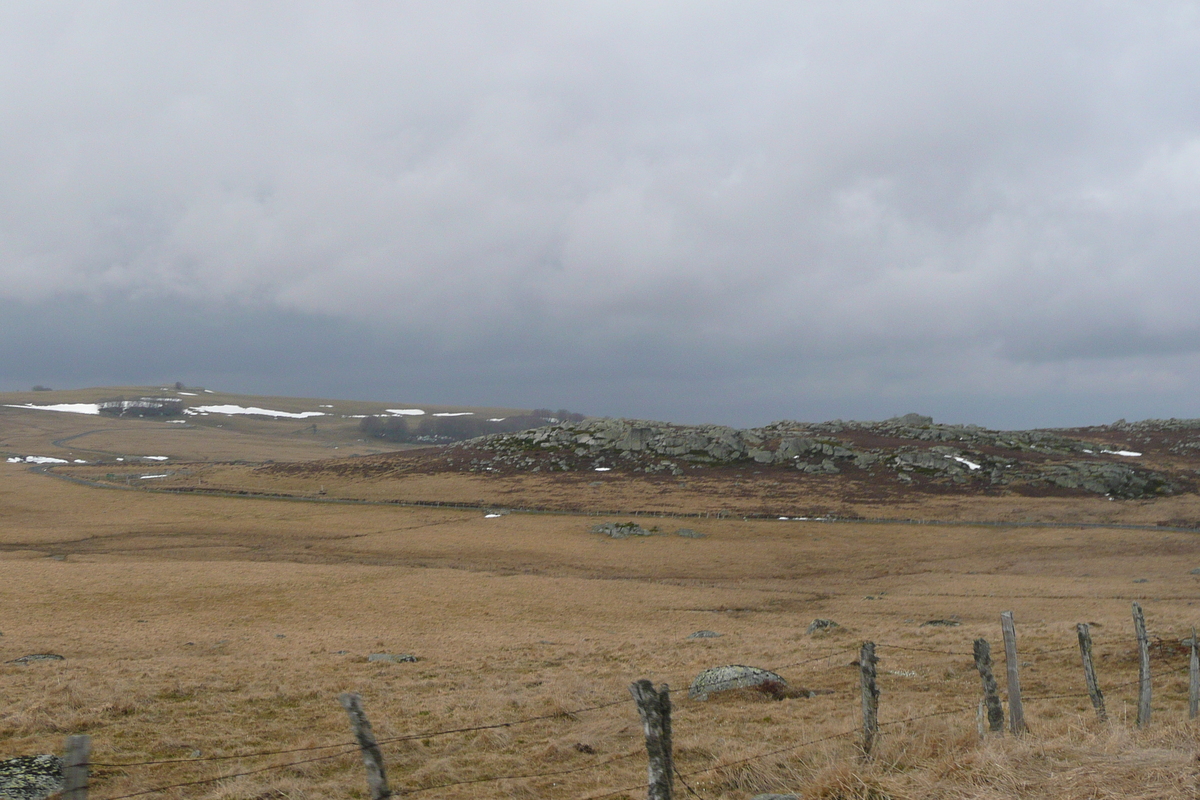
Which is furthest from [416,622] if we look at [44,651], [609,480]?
[609,480]

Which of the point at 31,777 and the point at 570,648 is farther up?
the point at 31,777

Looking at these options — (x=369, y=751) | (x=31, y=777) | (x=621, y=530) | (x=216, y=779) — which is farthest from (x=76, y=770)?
(x=621, y=530)

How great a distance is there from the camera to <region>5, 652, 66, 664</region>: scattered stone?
23.0 metres

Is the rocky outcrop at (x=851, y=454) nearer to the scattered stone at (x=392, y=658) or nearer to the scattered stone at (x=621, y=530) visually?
the scattered stone at (x=621, y=530)

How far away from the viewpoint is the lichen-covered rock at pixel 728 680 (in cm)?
1784

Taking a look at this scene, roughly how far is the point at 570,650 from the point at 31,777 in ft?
56.8

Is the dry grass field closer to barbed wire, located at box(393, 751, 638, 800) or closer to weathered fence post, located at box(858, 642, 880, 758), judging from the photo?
barbed wire, located at box(393, 751, 638, 800)

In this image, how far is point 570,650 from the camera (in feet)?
86.2

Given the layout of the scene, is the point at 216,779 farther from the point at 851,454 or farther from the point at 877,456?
the point at 851,454

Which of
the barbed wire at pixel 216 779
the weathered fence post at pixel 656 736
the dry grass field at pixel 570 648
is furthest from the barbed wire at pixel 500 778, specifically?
the weathered fence post at pixel 656 736

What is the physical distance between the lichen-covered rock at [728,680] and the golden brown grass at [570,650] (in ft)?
2.03

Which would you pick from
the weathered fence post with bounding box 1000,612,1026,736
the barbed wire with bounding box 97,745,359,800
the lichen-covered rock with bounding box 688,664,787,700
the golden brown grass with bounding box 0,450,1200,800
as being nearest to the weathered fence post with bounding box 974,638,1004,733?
the weathered fence post with bounding box 1000,612,1026,736

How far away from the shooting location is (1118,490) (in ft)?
292

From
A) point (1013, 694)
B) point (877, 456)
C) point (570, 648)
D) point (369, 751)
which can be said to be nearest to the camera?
point (369, 751)
